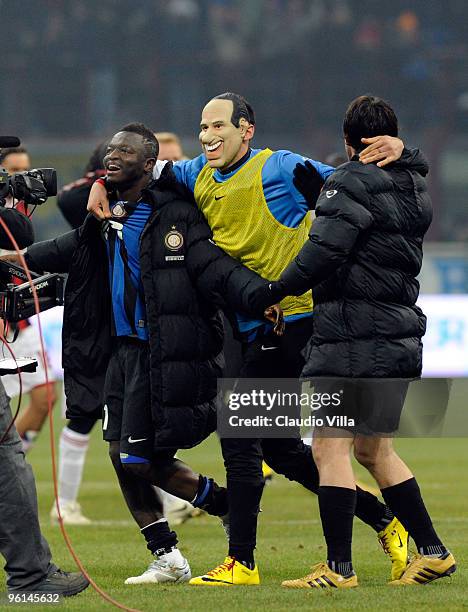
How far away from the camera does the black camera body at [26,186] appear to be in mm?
5262

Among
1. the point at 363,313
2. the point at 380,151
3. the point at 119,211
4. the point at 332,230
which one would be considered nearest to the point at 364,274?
the point at 363,313

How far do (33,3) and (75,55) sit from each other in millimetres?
1291

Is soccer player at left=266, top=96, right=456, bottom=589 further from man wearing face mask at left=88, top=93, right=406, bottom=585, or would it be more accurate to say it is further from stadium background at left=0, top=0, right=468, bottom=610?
stadium background at left=0, top=0, right=468, bottom=610

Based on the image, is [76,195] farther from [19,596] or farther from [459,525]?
[19,596]

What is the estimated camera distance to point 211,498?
20.4 ft

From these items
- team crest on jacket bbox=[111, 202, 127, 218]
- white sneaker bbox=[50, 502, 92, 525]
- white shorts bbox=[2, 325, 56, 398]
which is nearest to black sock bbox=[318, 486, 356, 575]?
team crest on jacket bbox=[111, 202, 127, 218]

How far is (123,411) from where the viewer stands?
597 centimetres

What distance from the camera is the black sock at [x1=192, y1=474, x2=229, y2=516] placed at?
6.17 meters

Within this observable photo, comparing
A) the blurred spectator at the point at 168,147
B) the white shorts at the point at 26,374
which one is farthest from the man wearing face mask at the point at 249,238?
the white shorts at the point at 26,374

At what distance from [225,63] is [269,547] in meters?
17.7

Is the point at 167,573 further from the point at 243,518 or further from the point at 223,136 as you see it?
the point at 223,136

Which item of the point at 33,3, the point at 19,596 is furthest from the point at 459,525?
the point at 33,3

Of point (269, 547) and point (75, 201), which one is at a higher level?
point (75, 201)

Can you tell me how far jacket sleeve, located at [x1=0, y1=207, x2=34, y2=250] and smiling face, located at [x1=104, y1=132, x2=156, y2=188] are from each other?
84cm
